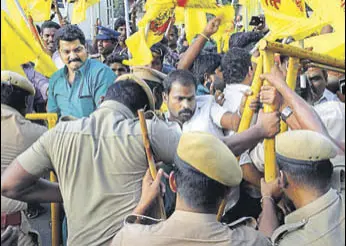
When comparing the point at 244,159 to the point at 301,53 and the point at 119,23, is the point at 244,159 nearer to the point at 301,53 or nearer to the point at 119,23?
the point at 301,53

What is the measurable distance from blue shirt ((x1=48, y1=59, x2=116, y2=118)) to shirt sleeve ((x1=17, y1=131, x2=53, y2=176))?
122 centimetres

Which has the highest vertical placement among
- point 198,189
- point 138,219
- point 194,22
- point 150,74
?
point 194,22

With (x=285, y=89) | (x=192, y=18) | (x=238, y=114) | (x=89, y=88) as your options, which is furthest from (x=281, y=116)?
(x=192, y=18)

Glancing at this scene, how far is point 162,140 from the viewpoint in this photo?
8.77ft

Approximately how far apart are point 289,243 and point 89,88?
2029 millimetres

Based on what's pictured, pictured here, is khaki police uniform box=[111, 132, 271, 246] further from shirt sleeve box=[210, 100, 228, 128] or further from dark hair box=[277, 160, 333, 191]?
shirt sleeve box=[210, 100, 228, 128]

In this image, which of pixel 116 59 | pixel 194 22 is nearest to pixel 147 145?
pixel 116 59

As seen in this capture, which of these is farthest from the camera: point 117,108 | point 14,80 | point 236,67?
point 236,67

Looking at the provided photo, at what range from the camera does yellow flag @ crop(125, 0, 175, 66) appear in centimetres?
449

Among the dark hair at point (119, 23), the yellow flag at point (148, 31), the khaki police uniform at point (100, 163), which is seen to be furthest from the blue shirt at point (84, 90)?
the dark hair at point (119, 23)

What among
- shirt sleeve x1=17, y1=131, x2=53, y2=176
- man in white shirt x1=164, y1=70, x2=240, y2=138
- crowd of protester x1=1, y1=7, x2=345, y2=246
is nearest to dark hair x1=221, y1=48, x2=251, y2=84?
crowd of protester x1=1, y1=7, x2=345, y2=246

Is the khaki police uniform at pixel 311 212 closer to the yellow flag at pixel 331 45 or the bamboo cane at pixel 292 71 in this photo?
the bamboo cane at pixel 292 71

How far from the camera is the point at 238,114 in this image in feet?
11.1

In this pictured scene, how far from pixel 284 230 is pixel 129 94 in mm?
999
